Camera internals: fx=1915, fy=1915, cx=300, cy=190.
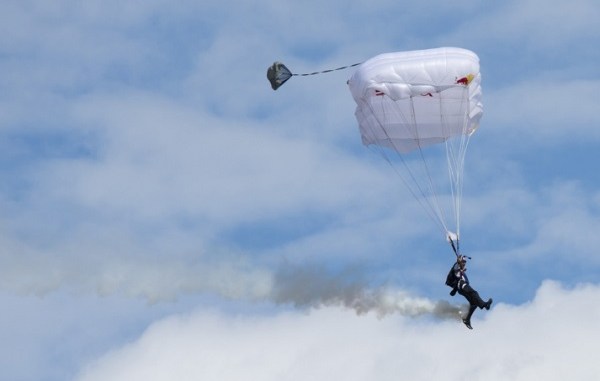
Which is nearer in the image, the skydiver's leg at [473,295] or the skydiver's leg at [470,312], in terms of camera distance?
the skydiver's leg at [473,295]

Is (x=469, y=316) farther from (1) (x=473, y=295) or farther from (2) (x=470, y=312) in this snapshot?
(1) (x=473, y=295)

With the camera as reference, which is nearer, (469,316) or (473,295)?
(473,295)

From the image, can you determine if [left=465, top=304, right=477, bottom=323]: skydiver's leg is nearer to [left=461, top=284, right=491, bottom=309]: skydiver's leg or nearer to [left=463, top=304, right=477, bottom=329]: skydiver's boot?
[left=463, top=304, right=477, bottom=329]: skydiver's boot

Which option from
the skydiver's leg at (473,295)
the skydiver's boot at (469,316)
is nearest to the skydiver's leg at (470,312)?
the skydiver's boot at (469,316)

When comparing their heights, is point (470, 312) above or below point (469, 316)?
above

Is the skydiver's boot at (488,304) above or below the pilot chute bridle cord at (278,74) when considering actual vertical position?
below

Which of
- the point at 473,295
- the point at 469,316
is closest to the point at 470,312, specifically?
the point at 469,316

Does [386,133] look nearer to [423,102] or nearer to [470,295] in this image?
[423,102]

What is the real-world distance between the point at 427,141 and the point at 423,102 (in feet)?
5.78

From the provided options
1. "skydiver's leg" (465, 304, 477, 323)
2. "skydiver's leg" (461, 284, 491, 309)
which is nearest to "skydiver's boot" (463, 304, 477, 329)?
"skydiver's leg" (465, 304, 477, 323)

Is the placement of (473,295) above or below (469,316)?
above

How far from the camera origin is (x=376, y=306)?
2645 inches

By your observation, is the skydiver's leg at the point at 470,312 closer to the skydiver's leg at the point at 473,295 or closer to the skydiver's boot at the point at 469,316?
the skydiver's boot at the point at 469,316

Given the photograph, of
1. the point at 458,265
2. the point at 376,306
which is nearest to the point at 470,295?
the point at 458,265
